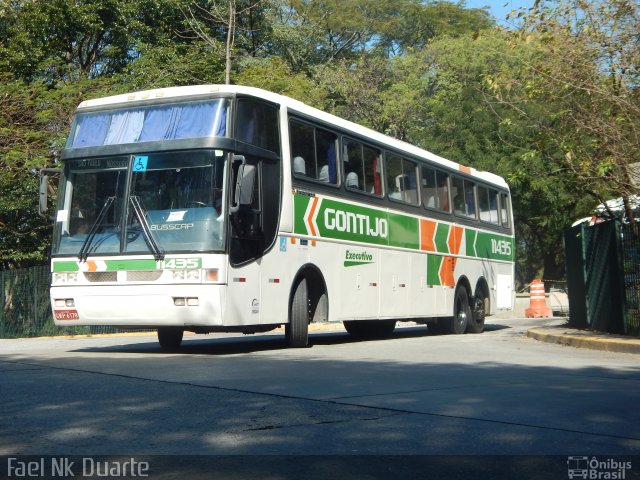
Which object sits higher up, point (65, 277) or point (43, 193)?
point (43, 193)

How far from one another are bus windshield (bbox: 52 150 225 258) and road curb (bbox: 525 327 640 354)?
6472 mm

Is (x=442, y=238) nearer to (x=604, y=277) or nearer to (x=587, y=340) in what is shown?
(x=604, y=277)

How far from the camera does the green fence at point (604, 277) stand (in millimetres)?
15953

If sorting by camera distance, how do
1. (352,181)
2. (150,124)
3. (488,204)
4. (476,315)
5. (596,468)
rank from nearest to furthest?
(596,468) < (150,124) < (352,181) < (476,315) < (488,204)

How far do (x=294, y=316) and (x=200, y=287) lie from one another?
2.17 metres

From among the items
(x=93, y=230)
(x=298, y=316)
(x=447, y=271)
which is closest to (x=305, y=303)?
(x=298, y=316)

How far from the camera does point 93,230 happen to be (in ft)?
41.7

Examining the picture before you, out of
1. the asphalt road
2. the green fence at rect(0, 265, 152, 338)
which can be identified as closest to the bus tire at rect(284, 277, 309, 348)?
the asphalt road

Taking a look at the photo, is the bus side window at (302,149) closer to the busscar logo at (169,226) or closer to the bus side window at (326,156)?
the bus side window at (326,156)

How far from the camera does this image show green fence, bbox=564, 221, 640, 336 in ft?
52.3

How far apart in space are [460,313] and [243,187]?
9302mm

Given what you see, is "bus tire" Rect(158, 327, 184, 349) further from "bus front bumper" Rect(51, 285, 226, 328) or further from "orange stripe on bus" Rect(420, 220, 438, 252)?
"orange stripe on bus" Rect(420, 220, 438, 252)

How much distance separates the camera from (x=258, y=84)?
33.3 m

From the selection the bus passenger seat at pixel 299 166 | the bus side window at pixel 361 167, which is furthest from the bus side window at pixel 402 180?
the bus passenger seat at pixel 299 166
